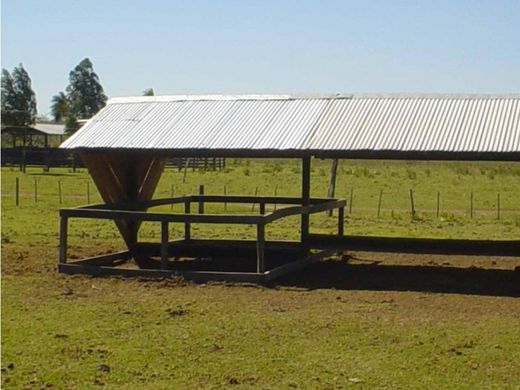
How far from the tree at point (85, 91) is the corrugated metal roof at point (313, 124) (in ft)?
324

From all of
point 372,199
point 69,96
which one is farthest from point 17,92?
point 372,199

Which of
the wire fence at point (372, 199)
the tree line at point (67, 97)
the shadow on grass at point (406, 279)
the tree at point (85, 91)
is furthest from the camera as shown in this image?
the tree at point (85, 91)

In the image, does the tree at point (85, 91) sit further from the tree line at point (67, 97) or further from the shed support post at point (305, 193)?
the shed support post at point (305, 193)

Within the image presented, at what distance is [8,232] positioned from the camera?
2069 centimetres

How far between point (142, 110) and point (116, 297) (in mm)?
5787

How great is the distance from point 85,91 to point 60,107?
15.2 m

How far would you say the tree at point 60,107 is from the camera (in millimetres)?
123644

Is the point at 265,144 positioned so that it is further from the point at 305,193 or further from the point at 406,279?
the point at 406,279

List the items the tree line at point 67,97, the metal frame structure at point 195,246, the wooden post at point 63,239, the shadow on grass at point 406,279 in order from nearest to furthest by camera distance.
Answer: the shadow on grass at point 406,279
the metal frame structure at point 195,246
the wooden post at point 63,239
the tree line at point 67,97

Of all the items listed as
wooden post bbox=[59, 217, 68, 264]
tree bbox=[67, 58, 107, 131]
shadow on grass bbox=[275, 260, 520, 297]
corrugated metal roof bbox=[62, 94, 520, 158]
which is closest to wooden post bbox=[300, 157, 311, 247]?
shadow on grass bbox=[275, 260, 520, 297]

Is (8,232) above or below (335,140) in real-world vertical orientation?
below

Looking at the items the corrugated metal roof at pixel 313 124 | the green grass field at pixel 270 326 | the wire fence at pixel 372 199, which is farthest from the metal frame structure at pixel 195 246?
the wire fence at pixel 372 199

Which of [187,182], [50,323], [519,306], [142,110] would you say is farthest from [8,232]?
[187,182]

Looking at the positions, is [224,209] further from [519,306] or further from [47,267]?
[519,306]
